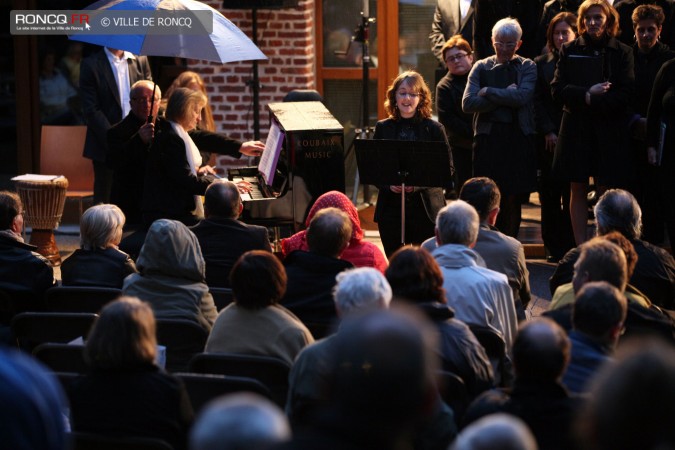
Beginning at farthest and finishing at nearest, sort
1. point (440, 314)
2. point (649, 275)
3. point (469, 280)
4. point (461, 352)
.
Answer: point (649, 275) < point (469, 280) < point (440, 314) < point (461, 352)

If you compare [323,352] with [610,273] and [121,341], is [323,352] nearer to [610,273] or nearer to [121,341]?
[121,341]

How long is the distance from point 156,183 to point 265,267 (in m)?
3.03

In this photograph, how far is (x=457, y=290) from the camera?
503cm

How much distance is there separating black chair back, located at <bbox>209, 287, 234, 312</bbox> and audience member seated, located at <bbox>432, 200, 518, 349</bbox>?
3.59 feet

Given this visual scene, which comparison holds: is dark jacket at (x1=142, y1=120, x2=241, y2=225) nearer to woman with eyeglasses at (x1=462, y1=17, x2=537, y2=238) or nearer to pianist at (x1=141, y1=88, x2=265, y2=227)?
pianist at (x1=141, y1=88, x2=265, y2=227)

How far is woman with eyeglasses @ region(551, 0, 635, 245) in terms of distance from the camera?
7.93m

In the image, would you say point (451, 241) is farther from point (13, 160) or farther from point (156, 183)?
point (13, 160)

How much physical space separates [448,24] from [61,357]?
245 inches

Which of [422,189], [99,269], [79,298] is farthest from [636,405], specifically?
[422,189]

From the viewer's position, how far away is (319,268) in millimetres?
5289

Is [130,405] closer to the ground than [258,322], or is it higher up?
closer to the ground

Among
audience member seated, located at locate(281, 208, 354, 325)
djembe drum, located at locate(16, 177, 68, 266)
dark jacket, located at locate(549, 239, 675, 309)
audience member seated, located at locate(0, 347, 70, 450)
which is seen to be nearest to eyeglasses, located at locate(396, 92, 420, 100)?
audience member seated, located at locate(281, 208, 354, 325)

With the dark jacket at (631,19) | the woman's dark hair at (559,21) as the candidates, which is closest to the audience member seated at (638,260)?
the woman's dark hair at (559,21)

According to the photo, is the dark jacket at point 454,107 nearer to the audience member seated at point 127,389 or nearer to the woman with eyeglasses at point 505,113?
the woman with eyeglasses at point 505,113
